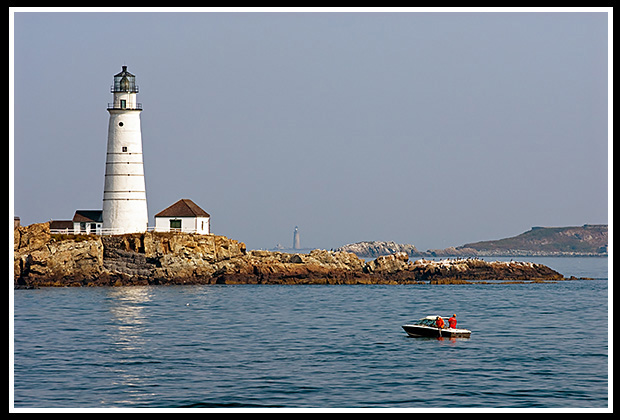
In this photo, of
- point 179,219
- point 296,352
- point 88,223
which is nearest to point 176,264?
point 179,219

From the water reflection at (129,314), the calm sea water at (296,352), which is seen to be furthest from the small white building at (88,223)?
the calm sea water at (296,352)

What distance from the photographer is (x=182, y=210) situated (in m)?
81.6

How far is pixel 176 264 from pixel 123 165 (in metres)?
9.65

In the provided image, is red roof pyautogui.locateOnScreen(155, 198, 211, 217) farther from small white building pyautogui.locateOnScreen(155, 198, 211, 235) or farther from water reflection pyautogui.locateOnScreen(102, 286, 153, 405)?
water reflection pyautogui.locateOnScreen(102, 286, 153, 405)

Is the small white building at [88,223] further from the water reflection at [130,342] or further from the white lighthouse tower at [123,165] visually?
the water reflection at [130,342]

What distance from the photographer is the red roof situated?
266ft

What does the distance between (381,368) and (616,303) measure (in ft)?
43.7

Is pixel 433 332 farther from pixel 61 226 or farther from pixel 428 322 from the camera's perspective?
pixel 61 226

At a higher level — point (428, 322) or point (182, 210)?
point (182, 210)

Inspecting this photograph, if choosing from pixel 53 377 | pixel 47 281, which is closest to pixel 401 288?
pixel 47 281

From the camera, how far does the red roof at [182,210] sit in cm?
8117

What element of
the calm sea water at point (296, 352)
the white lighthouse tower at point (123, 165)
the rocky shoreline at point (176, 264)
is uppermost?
the white lighthouse tower at point (123, 165)

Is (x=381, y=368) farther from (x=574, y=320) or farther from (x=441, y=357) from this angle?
(x=574, y=320)

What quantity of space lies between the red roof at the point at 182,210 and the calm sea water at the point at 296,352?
1403 centimetres
